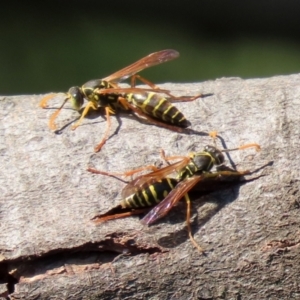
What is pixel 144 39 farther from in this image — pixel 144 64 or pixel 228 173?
pixel 228 173

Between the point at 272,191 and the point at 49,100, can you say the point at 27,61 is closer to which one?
the point at 49,100

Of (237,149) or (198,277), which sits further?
(237,149)

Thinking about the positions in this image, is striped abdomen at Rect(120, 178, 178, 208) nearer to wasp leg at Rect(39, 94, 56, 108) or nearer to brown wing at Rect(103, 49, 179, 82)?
wasp leg at Rect(39, 94, 56, 108)

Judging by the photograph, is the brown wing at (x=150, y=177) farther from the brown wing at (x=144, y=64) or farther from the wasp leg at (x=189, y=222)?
the brown wing at (x=144, y=64)

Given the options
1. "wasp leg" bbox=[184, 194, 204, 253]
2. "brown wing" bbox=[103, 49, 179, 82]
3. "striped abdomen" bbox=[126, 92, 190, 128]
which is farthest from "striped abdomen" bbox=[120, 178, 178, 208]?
"brown wing" bbox=[103, 49, 179, 82]

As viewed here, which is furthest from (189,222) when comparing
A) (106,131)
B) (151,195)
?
(106,131)

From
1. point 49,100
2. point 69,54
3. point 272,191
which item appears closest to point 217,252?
point 272,191

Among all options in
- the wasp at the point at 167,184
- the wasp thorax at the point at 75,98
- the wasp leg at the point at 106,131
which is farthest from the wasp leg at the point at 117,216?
the wasp thorax at the point at 75,98

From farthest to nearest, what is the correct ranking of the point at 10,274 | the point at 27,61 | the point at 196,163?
the point at 27,61 → the point at 196,163 → the point at 10,274
